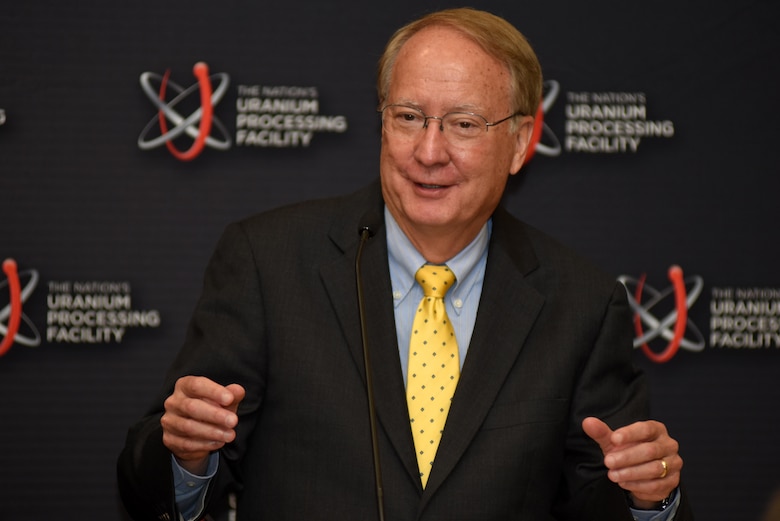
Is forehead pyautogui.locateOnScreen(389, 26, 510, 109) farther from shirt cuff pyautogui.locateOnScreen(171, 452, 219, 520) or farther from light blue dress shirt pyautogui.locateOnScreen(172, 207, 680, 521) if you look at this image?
shirt cuff pyautogui.locateOnScreen(171, 452, 219, 520)

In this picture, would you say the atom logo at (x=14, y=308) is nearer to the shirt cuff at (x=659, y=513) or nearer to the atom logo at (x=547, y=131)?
the atom logo at (x=547, y=131)

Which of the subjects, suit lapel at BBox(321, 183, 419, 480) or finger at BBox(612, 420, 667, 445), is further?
suit lapel at BBox(321, 183, 419, 480)

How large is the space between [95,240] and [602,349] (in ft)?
5.69

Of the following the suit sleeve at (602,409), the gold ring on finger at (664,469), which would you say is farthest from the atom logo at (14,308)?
the gold ring on finger at (664,469)

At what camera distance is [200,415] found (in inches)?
67.2

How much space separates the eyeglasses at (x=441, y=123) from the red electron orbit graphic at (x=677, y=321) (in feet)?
4.64

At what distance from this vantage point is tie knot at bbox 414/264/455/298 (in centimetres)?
219

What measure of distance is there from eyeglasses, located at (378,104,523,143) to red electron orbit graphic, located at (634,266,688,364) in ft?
4.64

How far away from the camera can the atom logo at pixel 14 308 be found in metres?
3.10

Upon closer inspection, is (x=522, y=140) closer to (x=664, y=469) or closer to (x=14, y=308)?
(x=664, y=469)

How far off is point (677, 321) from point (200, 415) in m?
2.10

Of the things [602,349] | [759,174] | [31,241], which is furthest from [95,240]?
[759,174]

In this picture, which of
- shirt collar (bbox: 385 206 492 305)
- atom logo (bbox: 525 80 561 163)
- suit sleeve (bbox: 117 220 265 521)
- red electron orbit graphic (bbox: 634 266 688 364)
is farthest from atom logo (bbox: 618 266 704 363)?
suit sleeve (bbox: 117 220 265 521)

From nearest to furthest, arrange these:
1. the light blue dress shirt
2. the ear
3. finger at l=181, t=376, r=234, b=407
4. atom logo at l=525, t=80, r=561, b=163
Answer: finger at l=181, t=376, r=234, b=407
the light blue dress shirt
the ear
atom logo at l=525, t=80, r=561, b=163
